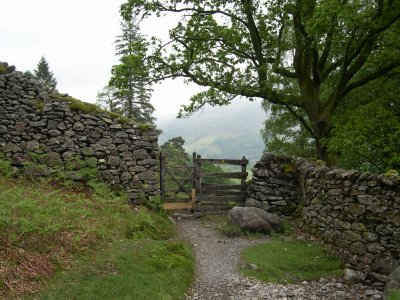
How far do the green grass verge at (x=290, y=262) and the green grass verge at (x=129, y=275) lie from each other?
1666 mm

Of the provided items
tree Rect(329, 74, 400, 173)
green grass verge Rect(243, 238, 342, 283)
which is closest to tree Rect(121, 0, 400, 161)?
tree Rect(329, 74, 400, 173)

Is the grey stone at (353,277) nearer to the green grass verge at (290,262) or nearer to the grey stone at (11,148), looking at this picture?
the green grass verge at (290,262)

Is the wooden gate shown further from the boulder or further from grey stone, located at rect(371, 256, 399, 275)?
grey stone, located at rect(371, 256, 399, 275)

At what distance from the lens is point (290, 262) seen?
8938mm

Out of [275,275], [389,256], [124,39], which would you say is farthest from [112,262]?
[124,39]

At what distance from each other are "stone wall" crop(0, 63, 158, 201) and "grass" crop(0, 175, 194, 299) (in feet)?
9.22

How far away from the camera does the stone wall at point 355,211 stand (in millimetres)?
8258

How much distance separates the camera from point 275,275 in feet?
26.7

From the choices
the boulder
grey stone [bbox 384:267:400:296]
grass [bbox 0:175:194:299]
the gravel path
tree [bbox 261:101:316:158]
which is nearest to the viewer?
grass [bbox 0:175:194:299]

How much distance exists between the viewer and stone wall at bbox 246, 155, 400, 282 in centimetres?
826

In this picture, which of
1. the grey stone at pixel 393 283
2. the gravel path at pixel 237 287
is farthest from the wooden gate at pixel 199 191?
the grey stone at pixel 393 283

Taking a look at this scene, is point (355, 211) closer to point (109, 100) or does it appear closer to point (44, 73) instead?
point (109, 100)

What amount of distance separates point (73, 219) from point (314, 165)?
26.9ft

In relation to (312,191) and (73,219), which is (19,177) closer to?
(73,219)
